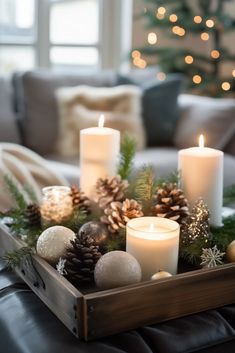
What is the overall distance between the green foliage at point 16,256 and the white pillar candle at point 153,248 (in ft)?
0.63

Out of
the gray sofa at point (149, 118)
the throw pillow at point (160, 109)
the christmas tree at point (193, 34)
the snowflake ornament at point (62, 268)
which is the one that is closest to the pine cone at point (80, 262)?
the snowflake ornament at point (62, 268)

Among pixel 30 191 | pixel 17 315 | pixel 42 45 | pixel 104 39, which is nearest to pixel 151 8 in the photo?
pixel 104 39

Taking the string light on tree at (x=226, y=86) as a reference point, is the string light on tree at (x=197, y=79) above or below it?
above

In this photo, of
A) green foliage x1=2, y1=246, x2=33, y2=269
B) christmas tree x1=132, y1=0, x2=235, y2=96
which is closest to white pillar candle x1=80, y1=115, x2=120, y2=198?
green foliage x1=2, y1=246, x2=33, y2=269

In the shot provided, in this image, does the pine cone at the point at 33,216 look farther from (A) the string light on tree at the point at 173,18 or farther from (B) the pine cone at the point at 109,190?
(A) the string light on tree at the point at 173,18

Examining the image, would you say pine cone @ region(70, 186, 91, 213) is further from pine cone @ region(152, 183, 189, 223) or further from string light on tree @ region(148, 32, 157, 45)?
string light on tree @ region(148, 32, 157, 45)

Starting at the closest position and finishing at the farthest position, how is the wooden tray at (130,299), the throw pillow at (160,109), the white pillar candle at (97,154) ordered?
the wooden tray at (130,299), the white pillar candle at (97,154), the throw pillow at (160,109)

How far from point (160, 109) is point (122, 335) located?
2.15 m

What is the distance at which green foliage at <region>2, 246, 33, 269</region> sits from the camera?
0.98 meters

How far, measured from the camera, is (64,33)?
13.0 feet

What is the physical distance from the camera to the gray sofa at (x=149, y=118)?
109 inches

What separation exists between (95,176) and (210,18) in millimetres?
2635

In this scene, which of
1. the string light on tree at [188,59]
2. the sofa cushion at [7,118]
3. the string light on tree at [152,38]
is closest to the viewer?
the sofa cushion at [7,118]

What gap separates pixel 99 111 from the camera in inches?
113
